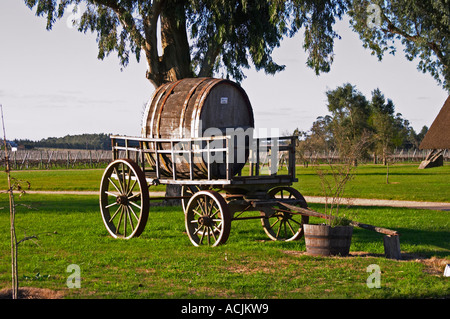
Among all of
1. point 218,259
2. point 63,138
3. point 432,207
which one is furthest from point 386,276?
point 63,138

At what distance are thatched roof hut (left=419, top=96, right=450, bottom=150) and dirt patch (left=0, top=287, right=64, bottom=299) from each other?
26631 mm

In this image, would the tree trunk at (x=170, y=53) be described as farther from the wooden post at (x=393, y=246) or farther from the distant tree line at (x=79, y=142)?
the distant tree line at (x=79, y=142)

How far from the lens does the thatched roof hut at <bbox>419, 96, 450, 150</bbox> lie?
1180 inches

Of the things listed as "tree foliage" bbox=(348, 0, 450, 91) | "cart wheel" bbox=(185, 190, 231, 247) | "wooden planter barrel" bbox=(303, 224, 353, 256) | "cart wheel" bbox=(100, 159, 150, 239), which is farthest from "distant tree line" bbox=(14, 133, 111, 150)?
"wooden planter barrel" bbox=(303, 224, 353, 256)

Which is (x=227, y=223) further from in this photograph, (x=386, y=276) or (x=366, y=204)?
(x=366, y=204)

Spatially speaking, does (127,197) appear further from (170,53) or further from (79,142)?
(79,142)

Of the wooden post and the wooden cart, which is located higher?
the wooden cart

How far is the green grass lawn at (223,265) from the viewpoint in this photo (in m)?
6.66

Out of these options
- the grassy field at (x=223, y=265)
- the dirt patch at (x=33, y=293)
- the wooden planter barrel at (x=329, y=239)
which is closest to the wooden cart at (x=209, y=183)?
the grassy field at (x=223, y=265)

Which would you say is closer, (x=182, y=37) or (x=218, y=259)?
(x=218, y=259)

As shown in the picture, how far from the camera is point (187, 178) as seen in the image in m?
11.5

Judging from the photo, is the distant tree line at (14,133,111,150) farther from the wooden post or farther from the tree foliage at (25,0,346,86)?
the wooden post

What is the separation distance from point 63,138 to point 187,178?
479ft

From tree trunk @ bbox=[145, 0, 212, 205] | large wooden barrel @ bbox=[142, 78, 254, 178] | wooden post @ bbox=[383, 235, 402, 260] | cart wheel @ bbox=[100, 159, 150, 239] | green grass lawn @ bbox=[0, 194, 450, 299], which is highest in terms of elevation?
tree trunk @ bbox=[145, 0, 212, 205]
